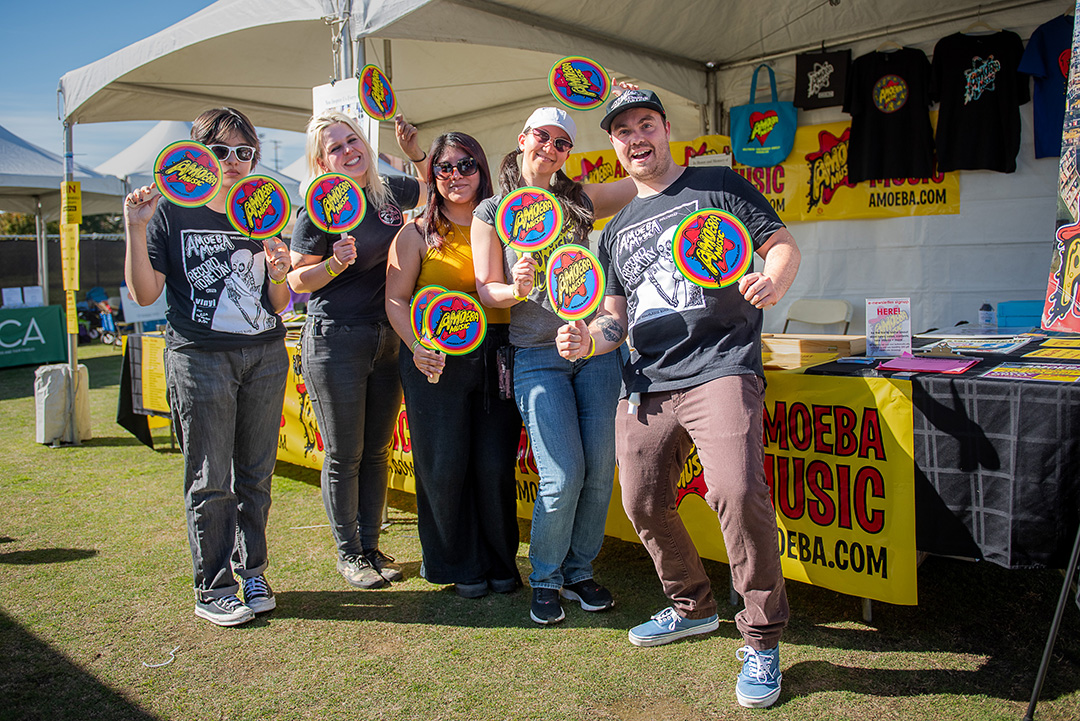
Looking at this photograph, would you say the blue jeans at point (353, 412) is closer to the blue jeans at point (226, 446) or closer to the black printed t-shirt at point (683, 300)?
the blue jeans at point (226, 446)

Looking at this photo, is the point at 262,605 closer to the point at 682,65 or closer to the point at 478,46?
the point at 478,46

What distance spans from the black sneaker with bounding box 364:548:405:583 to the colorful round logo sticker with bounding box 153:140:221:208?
1403mm

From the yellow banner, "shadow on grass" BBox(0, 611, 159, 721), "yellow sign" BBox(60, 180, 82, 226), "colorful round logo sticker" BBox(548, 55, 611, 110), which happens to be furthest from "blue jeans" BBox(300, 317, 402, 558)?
"yellow sign" BBox(60, 180, 82, 226)

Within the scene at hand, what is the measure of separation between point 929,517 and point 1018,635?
0.46 metres

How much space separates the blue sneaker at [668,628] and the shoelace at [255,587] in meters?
1.25

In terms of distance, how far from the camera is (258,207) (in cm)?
221

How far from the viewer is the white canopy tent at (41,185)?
10.4 meters

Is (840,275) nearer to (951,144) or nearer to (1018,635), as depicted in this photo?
(951,144)

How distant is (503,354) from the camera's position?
234 centimetres

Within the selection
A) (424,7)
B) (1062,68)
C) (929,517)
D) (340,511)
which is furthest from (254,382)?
(1062,68)

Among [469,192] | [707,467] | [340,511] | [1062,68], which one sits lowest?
[340,511]

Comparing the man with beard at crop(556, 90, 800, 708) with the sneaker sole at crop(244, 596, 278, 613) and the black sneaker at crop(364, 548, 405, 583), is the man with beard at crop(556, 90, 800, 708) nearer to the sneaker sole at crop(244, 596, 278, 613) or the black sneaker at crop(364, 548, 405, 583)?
the black sneaker at crop(364, 548, 405, 583)

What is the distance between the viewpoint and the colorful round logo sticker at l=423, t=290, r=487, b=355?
88.1 inches

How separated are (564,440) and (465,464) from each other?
0.42 metres
